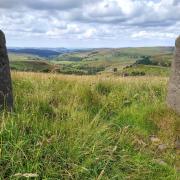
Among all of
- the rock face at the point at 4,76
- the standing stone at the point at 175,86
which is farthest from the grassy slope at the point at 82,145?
the standing stone at the point at 175,86

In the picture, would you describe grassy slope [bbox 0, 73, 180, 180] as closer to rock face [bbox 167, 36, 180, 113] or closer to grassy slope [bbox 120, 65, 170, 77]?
rock face [bbox 167, 36, 180, 113]

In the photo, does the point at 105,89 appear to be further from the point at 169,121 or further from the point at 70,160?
the point at 70,160

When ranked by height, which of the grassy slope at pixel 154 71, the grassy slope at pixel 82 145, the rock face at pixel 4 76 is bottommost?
the grassy slope at pixel 154 71

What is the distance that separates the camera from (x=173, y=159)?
6512mm

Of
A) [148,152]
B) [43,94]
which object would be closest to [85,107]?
[43,94]

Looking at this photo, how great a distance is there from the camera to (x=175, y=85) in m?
9.00

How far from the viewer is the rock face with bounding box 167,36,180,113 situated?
886 cm

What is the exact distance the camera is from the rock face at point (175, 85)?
29.1ft

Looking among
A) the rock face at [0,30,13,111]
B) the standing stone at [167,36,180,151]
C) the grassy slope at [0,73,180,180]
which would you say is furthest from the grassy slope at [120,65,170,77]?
the rock face at [0,30,13,111]

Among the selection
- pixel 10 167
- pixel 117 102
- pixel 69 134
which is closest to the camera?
pixel 10 167

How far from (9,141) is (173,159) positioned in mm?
3023

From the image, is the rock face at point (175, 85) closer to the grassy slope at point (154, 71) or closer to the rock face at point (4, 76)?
the rock face at point (4, 76)

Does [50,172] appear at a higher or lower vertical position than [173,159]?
higher

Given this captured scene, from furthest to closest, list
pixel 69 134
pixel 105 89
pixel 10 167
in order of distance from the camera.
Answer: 1. pixel 105 89
2. pixel 69 134
3. pixel 10 167
